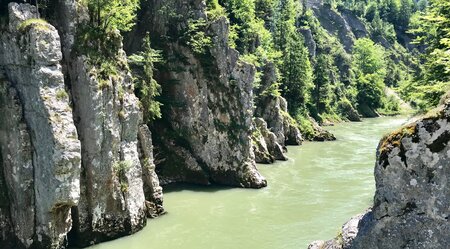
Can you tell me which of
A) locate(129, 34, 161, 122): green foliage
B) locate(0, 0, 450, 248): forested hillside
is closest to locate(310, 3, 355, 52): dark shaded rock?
locate(0, 0, 450, 248): forested hillside

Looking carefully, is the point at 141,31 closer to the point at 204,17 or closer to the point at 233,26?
the point at 204,17

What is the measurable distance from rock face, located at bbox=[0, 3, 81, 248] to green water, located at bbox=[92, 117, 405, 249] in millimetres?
3961

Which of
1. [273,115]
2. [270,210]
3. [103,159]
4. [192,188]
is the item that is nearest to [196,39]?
[192,188]

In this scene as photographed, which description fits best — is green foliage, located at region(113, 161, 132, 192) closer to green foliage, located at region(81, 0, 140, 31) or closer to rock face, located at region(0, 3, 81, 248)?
rock face, located at region(0, 3, 81, 248)

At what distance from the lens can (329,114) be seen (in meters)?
92.8

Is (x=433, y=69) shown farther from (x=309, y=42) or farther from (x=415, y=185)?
(x=309, y=42)

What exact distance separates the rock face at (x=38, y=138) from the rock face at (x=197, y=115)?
16517 mm

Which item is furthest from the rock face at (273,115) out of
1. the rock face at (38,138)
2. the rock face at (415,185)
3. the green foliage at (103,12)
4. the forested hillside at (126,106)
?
the rock face at (415,185)

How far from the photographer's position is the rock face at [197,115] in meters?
38.9

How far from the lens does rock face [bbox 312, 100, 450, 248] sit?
7957 mm

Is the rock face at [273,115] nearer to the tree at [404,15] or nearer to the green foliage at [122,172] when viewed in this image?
the green foliage at [122,172]

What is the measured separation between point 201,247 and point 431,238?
18168mm

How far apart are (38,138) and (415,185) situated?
18641 millimetres

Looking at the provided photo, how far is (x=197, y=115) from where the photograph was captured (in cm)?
3900
